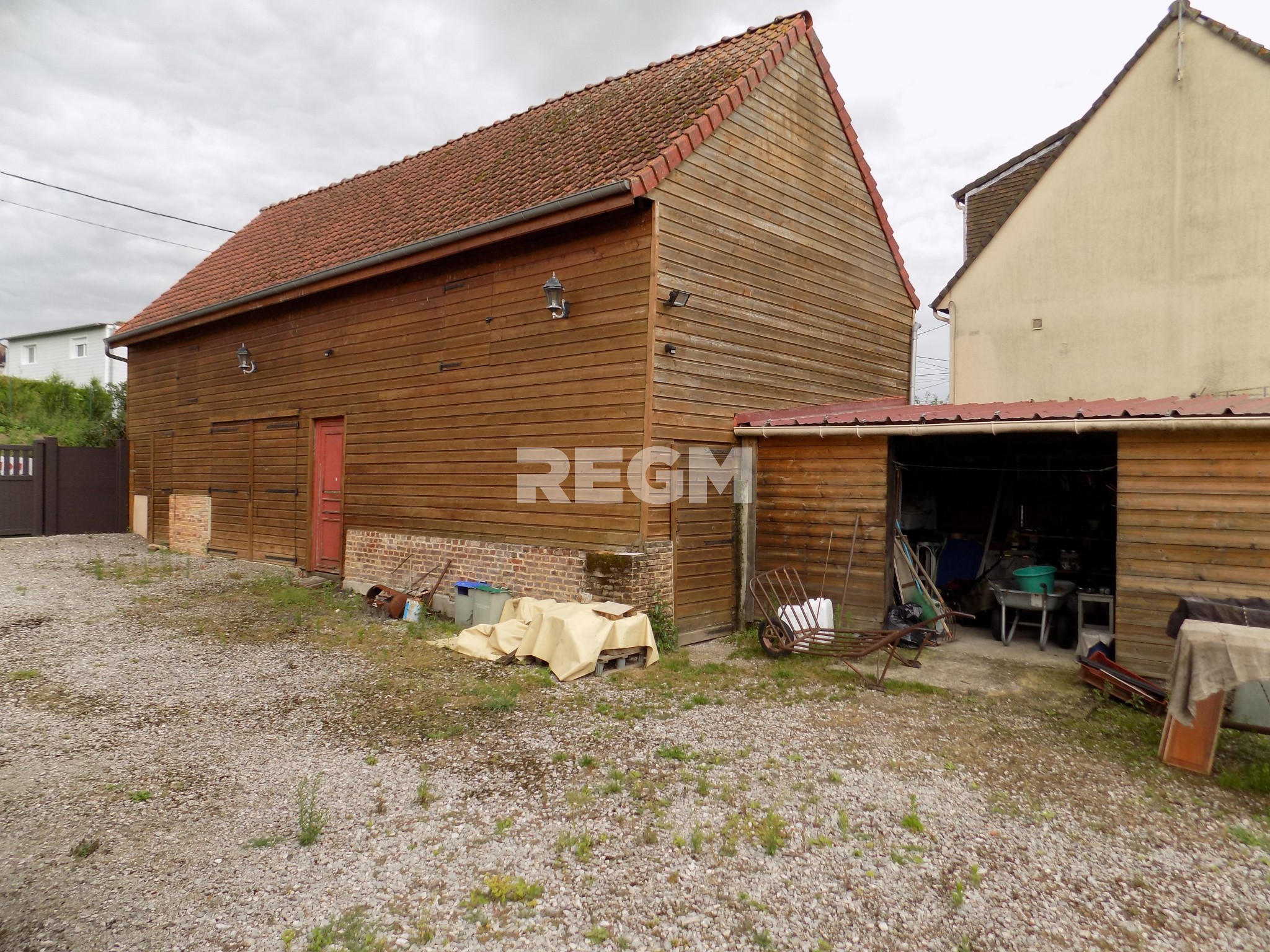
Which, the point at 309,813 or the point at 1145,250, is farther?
the point at 1145,250

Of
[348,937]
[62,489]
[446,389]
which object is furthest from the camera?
[62,489]

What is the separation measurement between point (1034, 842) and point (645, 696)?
10.0 ft

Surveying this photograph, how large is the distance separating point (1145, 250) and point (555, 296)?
9.66 metres

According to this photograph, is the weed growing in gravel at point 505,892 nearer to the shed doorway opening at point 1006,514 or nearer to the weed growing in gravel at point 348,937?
the weed growing in gravel at point 348,937

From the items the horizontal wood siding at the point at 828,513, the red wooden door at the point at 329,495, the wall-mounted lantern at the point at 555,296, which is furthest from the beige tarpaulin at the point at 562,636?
the red wooden door at the point at 329,495

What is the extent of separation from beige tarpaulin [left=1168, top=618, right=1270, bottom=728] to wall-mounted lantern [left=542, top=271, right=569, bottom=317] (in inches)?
235

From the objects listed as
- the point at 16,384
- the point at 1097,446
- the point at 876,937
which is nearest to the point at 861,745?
the point at 876,937

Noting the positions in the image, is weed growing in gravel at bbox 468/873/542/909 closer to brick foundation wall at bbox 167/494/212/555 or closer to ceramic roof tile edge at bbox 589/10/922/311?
ceramic roof tile edge at bbox 589/10/922/311

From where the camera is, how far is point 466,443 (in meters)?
9.11

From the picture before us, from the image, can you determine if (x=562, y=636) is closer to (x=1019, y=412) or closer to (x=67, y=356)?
(x=1019, y=412)

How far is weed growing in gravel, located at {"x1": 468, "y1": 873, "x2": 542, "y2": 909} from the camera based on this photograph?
126 inches

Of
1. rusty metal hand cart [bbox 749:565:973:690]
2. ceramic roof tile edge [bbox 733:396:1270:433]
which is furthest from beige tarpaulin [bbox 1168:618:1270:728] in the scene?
ceramic roof tile edge [bbox 733:396:1270:433]

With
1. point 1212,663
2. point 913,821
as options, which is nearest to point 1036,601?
point 1212,663

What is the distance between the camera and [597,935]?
2.97 metres
